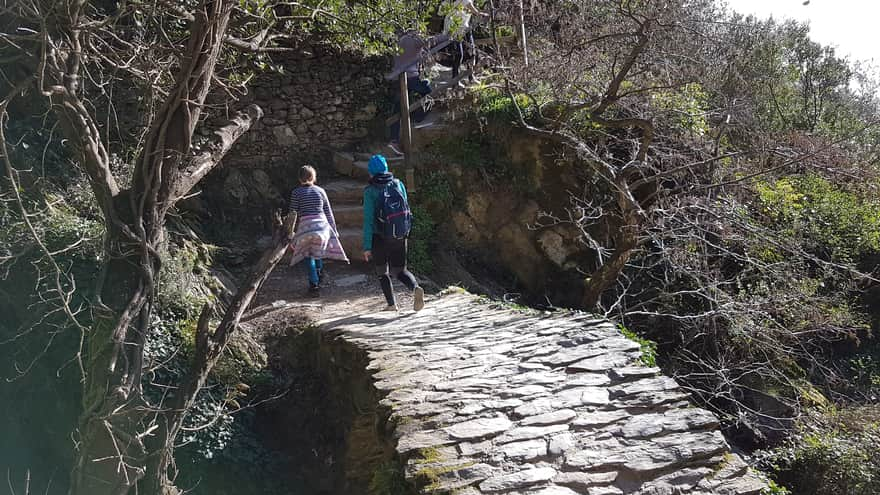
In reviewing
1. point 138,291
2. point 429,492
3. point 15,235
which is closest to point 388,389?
point 429,492

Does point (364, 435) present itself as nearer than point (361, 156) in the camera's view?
Yes

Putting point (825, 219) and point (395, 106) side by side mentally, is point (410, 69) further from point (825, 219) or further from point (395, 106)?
point (825, 219)

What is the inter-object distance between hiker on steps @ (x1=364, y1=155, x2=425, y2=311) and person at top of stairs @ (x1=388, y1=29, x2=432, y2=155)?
11.0 feet

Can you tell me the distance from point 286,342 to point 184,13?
11.3ft

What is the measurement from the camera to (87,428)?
396 cm

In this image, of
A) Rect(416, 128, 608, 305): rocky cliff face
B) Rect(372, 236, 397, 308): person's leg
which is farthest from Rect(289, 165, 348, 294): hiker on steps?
Rect(416, 128, 608, 305): rocky cliff face

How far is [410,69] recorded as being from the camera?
9.51 m

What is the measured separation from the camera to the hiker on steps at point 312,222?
22.2ft

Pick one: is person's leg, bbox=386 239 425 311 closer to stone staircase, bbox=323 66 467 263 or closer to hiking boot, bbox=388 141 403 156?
stone staircase, bbox=323 66 467 263

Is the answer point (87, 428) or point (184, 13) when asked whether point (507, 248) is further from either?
point (87, 428)

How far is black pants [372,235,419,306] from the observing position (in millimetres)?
6137

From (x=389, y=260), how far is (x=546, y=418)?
270 centimetres

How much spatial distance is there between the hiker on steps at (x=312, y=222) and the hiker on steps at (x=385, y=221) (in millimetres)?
886

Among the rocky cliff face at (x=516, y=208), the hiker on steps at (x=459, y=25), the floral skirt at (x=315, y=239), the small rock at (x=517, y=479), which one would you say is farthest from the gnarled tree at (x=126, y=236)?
the rocky cliff face at (x=516, y=208)
